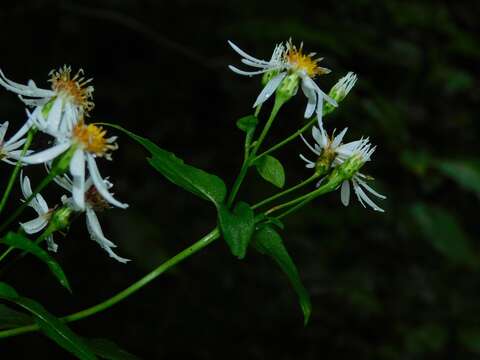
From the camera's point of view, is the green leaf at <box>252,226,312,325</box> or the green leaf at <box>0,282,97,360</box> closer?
the green leaf at <box>0,282,97,360</box>

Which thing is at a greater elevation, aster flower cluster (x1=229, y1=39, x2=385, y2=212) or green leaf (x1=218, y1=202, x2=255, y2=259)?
aster flower cluster (x1=229, y1=39, x2=385, y2=212)

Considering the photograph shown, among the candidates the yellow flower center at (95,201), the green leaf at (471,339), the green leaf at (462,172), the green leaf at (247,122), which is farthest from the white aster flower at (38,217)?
the green leaf at (471,339)

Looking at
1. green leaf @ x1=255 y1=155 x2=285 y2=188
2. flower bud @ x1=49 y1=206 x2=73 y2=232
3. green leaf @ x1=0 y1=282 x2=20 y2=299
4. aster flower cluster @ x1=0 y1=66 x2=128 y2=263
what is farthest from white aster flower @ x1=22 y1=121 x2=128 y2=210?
green leaf @ x1=255 y1=155 x2=285 y2=188

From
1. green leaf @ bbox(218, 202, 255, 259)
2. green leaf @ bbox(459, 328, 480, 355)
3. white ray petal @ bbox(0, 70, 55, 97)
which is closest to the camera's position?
green leaf @ bbox(218, 202, 255, 259)

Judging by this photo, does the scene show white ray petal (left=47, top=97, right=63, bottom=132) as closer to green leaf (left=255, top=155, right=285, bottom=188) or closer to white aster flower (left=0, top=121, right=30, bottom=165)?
white aster flower (left=0, top=121, right=30, bottom=165)

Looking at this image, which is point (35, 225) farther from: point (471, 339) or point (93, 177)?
point (471, 339)

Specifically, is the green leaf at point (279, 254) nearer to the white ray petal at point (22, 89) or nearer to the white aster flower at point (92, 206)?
the white aster flower at point (92, 206)

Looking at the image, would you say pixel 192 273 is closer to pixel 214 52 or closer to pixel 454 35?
Result: pixel 214 52
